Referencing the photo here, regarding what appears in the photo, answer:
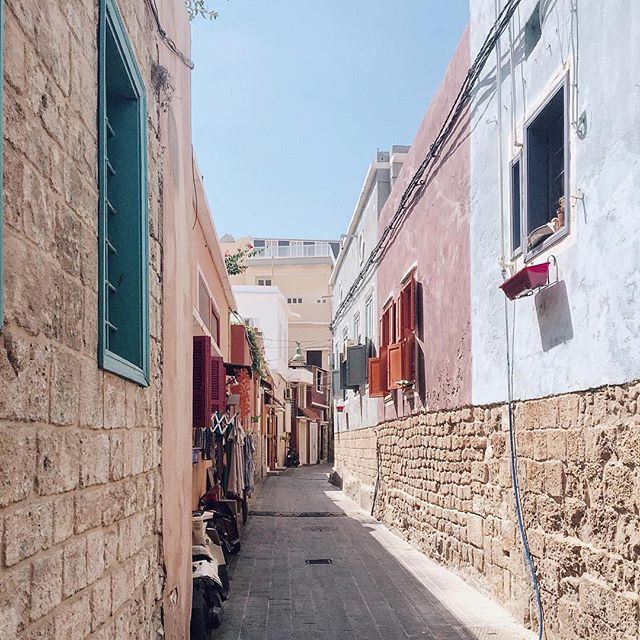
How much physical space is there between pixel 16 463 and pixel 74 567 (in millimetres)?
742

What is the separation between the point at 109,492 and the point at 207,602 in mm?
3429

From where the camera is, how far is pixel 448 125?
30.6 feet

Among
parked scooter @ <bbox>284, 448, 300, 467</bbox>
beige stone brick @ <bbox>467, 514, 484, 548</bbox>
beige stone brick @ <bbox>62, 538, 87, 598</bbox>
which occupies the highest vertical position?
beige stone brick @ <bbox>62, 538, 87, 598</bbox>

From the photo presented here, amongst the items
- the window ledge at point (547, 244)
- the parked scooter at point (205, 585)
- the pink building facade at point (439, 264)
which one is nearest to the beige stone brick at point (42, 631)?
the parked scooter at point (205, 585)

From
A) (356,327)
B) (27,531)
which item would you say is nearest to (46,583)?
(27,531)

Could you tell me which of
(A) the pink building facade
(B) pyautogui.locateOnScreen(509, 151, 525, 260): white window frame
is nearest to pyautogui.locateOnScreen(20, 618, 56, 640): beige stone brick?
(B) pyautogui.locateOnScreen(509, 151, 525, 260): white window frame

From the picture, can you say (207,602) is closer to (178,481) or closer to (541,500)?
(178,481)

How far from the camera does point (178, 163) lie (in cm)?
575

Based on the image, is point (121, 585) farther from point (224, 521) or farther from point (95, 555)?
point (224, 521)

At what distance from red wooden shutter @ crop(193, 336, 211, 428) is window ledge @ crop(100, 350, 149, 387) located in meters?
3.83

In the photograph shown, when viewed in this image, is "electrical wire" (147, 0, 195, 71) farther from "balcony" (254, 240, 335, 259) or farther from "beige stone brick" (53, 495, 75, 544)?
"balcony" (254, 240, 335, 259)

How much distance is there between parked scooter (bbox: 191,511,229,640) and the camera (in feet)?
19.4

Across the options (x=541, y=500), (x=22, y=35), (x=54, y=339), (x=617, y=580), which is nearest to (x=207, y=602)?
(x=541, y=500)

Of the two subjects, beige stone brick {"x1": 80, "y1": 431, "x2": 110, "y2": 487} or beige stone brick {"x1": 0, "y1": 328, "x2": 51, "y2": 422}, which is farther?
beige stone brick {"x1": 80, "y1": 431, "x2": 110, "y2": 487}
